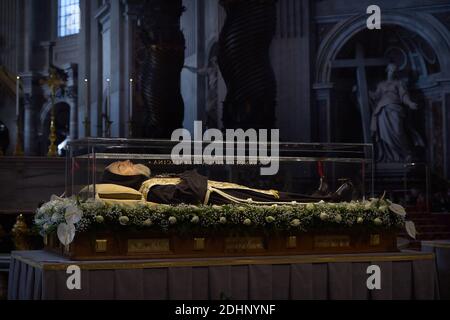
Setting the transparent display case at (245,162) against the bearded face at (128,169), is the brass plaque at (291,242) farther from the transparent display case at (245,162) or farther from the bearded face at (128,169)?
the bearded face at (128,169)

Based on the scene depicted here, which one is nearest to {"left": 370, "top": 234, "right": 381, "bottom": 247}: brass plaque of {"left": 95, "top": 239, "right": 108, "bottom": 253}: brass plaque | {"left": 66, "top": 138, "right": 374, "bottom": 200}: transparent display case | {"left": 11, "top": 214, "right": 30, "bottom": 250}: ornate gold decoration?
{"left": 66, "top": 138, "right": 374, "bottom": 200}: transparent display case

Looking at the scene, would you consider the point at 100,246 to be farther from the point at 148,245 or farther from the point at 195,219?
the point at 195,219

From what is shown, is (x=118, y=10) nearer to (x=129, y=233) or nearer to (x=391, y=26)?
(x=391, y=26)

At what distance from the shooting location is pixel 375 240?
11.7 meters

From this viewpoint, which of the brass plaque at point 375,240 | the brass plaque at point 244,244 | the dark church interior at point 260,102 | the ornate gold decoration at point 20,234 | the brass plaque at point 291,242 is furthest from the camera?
the ornate gold decoration at point 20,234

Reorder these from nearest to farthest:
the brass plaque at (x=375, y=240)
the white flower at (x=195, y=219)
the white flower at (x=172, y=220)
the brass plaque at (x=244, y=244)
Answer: the white flower at (x=172, y=220), the white flower at (x=195, y=219), the brass plaque at (x=244, y=244), the brass plaque at (x=375, y=240)

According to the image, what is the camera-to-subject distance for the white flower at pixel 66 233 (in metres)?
10.1

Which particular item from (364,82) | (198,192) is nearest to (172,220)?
(198,192)

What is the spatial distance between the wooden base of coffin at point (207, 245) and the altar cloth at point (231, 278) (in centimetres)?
23

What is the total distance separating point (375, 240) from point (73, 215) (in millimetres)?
4004

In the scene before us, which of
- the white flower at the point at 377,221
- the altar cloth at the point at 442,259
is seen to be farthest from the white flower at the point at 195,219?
the altar cloth at the point at 442,259

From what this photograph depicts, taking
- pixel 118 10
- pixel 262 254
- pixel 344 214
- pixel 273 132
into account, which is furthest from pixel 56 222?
pixel 118 10

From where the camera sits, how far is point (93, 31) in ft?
109

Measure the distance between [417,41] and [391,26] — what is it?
74cm
